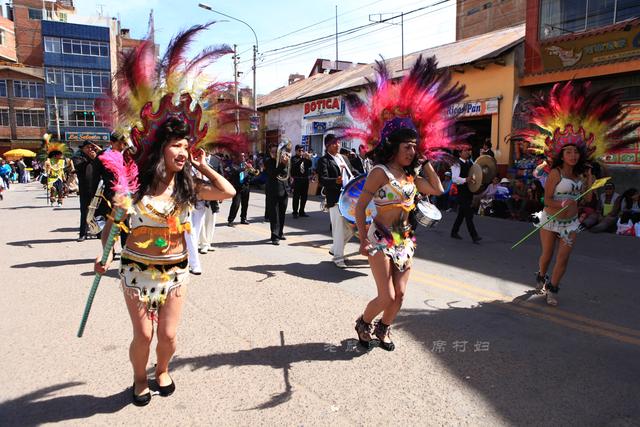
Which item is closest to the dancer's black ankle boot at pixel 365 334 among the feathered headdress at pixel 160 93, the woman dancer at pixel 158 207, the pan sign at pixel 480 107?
the woman dancer at pixel 158 207

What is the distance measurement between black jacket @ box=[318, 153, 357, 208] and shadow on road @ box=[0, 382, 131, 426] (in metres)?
4.85

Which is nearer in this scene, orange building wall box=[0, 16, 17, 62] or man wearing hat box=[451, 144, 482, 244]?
man wearing hat box=[451, 144, 482, 244]

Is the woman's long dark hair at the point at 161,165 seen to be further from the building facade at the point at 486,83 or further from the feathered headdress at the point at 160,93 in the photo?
the building facade at the point at 486,83

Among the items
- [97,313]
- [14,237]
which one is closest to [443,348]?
[97,313]

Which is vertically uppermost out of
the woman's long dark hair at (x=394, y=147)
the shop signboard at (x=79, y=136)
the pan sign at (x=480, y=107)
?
the shop signboard at (x=79, y=136)

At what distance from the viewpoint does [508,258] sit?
7.97 metres

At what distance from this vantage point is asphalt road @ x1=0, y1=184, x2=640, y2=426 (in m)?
3.15

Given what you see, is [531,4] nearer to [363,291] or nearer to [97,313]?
[363,291]

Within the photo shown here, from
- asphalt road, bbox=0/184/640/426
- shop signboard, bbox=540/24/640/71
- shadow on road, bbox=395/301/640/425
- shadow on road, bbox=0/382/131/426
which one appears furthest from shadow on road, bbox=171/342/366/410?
shop signboard, bbox=540/24/640/71

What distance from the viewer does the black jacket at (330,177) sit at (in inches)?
304

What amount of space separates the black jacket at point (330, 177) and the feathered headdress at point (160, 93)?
4.02 metres

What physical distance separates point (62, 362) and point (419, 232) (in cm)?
774

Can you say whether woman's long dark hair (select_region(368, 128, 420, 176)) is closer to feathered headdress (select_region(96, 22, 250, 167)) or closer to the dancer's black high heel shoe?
feathered headdress (select_region(96, 22, 250, 167))

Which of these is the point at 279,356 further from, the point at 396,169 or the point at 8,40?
the point at 8,40
